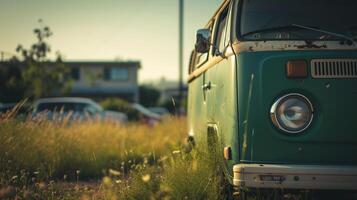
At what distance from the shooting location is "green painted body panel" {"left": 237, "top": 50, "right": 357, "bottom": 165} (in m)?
4.06

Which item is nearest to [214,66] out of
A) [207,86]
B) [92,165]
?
[207,86]

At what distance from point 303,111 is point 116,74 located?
43162mm

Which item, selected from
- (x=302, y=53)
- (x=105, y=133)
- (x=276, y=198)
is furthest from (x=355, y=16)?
(x=105, y=133)

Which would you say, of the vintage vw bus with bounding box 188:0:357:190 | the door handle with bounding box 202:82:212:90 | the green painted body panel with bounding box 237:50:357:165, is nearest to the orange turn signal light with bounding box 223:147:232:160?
the vintage vw bus with bounding box 188:0:357:190

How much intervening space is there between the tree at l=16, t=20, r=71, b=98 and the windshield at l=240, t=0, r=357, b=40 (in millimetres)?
18539

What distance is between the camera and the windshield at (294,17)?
437 cm

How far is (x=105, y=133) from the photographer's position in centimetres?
1064

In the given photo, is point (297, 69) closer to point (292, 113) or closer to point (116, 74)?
point (292, 113)

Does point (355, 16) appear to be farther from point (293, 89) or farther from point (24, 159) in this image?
point (24, 159)

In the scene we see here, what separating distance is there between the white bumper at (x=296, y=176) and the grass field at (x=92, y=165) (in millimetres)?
724

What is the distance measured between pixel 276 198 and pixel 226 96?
1047 mm

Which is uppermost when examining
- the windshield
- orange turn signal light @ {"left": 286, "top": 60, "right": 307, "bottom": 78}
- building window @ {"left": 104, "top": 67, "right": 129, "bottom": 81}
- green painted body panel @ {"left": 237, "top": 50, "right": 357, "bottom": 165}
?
the windshield

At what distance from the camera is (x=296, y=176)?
3840mm

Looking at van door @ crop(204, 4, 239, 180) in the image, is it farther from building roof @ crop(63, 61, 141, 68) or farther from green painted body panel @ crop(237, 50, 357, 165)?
building roof @ crop(63, 61, 141, 68)
